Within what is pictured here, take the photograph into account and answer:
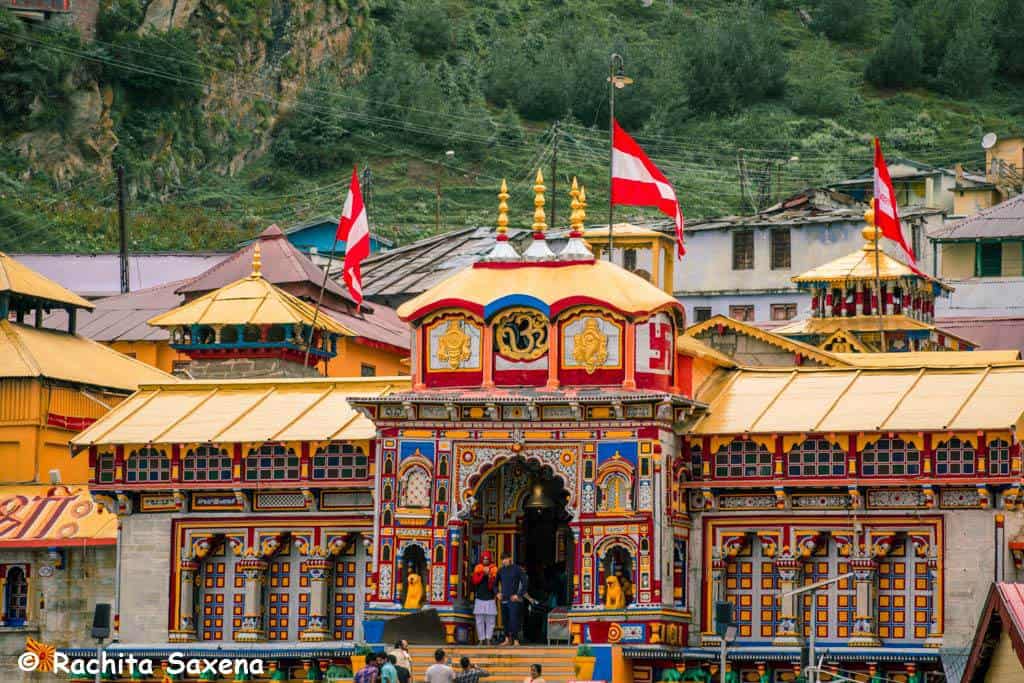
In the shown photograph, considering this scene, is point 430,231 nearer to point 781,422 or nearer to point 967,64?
point 967,64

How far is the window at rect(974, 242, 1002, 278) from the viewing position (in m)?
107

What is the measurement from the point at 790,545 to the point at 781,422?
261 cm

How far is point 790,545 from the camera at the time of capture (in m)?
62.4

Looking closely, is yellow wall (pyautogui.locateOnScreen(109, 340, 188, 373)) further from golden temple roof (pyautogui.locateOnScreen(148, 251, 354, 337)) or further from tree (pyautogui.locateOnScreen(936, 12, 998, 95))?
tree (pyautogui.locateOnScreen(936, 12, 998, 95))

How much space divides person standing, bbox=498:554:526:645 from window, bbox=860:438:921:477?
760 cm

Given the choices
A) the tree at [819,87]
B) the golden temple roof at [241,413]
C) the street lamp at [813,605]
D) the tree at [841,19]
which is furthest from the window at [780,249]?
the tree at [841,19]

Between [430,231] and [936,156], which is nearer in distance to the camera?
[430,231]

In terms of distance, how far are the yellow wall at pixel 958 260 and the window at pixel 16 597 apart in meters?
47.3

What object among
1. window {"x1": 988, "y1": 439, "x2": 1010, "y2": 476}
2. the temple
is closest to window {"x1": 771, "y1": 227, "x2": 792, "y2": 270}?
the temple

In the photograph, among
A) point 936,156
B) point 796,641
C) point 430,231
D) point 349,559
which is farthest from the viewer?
point 936,156

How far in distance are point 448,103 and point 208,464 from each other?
3636 inches

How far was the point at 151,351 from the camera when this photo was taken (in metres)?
97.4

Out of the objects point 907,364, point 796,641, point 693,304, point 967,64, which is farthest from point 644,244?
point 967,64

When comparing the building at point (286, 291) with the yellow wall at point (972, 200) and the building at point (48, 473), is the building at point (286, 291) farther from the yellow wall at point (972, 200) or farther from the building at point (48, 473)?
the yellow wall at point (972, 200)
